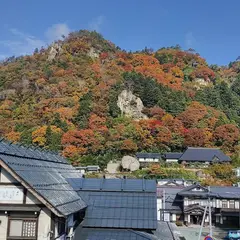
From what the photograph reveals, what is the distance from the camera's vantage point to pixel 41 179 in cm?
855

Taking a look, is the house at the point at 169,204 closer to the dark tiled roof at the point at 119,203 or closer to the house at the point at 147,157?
the house at the point at 147,157

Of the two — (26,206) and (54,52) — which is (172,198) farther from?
(54,52)

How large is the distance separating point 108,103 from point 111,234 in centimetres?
5636

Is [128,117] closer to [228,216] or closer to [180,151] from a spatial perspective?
[180,151]

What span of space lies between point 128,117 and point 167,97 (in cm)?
1124

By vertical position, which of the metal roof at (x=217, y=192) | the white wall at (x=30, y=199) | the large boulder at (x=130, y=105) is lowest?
the white wall at (x=30, y=199)

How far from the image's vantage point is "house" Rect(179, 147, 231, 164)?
2014 inches

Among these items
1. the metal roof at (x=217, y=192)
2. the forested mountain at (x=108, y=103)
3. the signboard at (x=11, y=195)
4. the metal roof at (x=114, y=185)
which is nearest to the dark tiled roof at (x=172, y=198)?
the metal roof at (x=217, y=192)

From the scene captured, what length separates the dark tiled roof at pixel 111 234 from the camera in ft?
28.8

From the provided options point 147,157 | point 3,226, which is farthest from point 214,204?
point 3,226

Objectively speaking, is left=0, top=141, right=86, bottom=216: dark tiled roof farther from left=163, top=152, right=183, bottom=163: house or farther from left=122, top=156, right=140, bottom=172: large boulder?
left=163, top=152, right=183, bottom=163: house

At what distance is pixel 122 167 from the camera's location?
49.0m

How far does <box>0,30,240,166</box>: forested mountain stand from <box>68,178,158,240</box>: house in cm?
3932

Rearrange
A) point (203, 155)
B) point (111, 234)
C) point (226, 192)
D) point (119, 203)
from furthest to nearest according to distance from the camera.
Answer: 1. point (203, 155)
2. point (226, 192)
3. point (119, 203)
4. point (111, 234)
